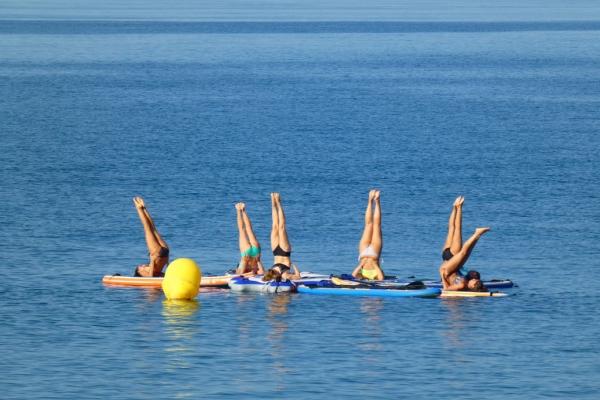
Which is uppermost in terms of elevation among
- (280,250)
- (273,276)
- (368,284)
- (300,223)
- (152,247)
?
(300,223)

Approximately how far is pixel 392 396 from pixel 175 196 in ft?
109

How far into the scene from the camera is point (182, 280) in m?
43.5

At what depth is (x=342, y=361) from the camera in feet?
126

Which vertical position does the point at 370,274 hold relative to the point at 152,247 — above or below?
below

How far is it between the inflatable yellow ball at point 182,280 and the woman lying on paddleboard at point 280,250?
2271 mm

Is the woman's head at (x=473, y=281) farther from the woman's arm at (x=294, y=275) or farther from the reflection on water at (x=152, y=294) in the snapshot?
the reflection on water at (x=152, y=294)

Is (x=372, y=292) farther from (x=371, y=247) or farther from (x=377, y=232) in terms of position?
(x=377, y=232)

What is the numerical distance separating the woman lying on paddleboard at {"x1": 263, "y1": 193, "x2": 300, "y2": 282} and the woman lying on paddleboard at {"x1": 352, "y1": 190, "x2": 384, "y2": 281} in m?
1.94

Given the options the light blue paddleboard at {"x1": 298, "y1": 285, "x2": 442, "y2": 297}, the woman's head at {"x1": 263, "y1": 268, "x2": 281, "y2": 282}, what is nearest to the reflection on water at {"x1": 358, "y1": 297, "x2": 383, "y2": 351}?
the light blue paddleboard at {"x1": 298, "y1": 285, "x2": 442, "y2": 297}

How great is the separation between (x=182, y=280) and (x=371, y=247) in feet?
18.3

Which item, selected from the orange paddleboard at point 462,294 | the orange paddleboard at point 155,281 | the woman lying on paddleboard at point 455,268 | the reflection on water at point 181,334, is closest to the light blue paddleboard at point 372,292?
the orange paddleboard at point 462,294

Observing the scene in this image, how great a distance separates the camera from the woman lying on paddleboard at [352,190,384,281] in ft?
148

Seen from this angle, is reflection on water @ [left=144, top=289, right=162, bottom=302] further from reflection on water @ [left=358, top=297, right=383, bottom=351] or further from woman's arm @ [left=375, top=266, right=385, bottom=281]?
woman's arm @ [left=375, top=266, right=385, bottom=281]

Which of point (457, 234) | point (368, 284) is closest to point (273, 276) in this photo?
point (368, 284)
